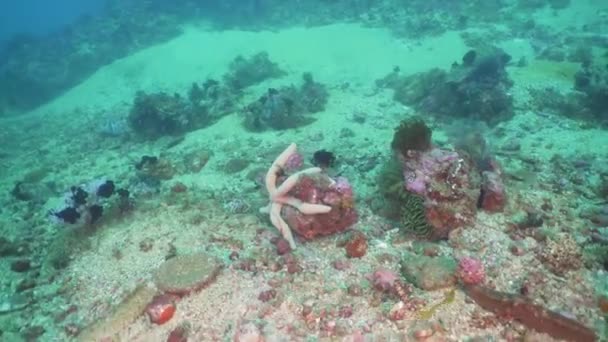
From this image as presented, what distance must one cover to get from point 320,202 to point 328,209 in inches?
10.8

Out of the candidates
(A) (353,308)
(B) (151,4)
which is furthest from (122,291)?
(B) (151,4)

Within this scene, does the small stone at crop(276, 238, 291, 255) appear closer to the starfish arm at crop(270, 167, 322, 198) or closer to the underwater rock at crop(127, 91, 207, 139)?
the starfish arm at crop(270, 167, 322, 198)

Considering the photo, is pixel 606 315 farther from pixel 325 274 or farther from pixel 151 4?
pixel 151 4

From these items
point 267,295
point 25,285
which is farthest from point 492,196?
point 25,285

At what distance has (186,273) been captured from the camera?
6449mm

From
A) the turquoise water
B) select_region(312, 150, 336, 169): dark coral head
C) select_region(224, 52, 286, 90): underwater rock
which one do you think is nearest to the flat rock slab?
the turquoise water

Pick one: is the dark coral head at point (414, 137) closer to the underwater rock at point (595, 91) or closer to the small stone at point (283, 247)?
the small stone at point (283, 247)

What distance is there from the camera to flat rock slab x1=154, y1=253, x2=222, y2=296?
20.5ft

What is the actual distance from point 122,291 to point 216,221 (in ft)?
6.63

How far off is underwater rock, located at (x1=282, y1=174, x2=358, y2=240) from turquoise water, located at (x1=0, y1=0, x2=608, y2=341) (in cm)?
3

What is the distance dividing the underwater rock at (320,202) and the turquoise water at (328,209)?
31mm

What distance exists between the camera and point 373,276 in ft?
19.6

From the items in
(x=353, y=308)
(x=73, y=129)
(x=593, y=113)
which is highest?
(x=353, y=308)

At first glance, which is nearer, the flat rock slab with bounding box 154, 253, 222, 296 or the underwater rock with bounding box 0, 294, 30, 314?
the flat rock slab with bounding box 154, 253, 222, 296
